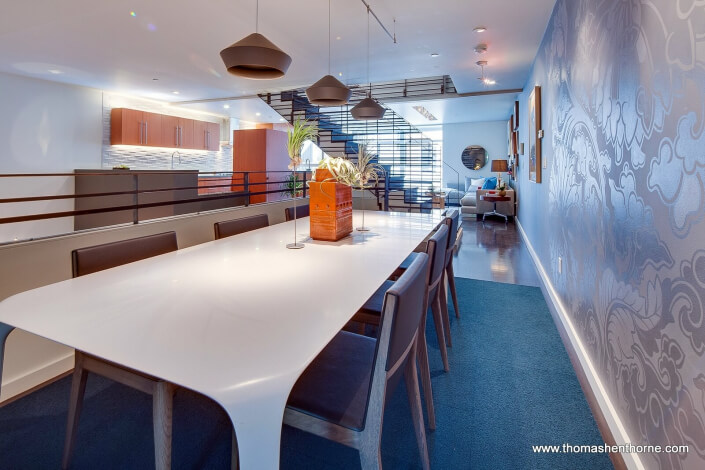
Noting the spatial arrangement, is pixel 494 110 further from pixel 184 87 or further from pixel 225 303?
pixel 225 303

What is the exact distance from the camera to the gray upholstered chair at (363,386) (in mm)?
1016

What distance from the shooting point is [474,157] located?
11.8 m

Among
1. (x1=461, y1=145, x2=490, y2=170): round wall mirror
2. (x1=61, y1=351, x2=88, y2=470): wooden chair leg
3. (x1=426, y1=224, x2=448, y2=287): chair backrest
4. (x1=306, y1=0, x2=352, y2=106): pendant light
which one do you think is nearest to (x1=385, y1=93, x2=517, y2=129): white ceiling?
(x1=461, y1=145, x2=490, y2=170): round wall mirror

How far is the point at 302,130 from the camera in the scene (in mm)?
2004

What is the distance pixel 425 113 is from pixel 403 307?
9577 mm

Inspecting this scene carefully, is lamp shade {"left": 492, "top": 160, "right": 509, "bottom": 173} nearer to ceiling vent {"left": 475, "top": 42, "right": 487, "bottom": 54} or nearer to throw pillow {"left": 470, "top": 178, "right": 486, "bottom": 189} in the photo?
throw pillow {"left": 470, "top": 178, "right": 486, "bottom": 189}

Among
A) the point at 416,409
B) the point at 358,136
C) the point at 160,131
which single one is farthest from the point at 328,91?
the point at 160,131

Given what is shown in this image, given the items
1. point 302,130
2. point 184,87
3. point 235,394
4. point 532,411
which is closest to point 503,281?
point 532,411

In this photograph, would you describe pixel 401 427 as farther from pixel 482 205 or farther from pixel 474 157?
pixel 474 157

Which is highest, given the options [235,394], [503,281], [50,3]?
[50,3]

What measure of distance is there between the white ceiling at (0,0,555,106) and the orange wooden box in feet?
7.26

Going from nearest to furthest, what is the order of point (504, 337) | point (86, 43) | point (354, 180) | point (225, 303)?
point (225, 303)
point (354, 180)
point (504, 337)
point (86, 43)

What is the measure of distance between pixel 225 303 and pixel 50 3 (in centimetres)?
403

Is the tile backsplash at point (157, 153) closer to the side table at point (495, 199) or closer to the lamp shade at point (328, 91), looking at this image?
the lamp shade at point (328, 91)
